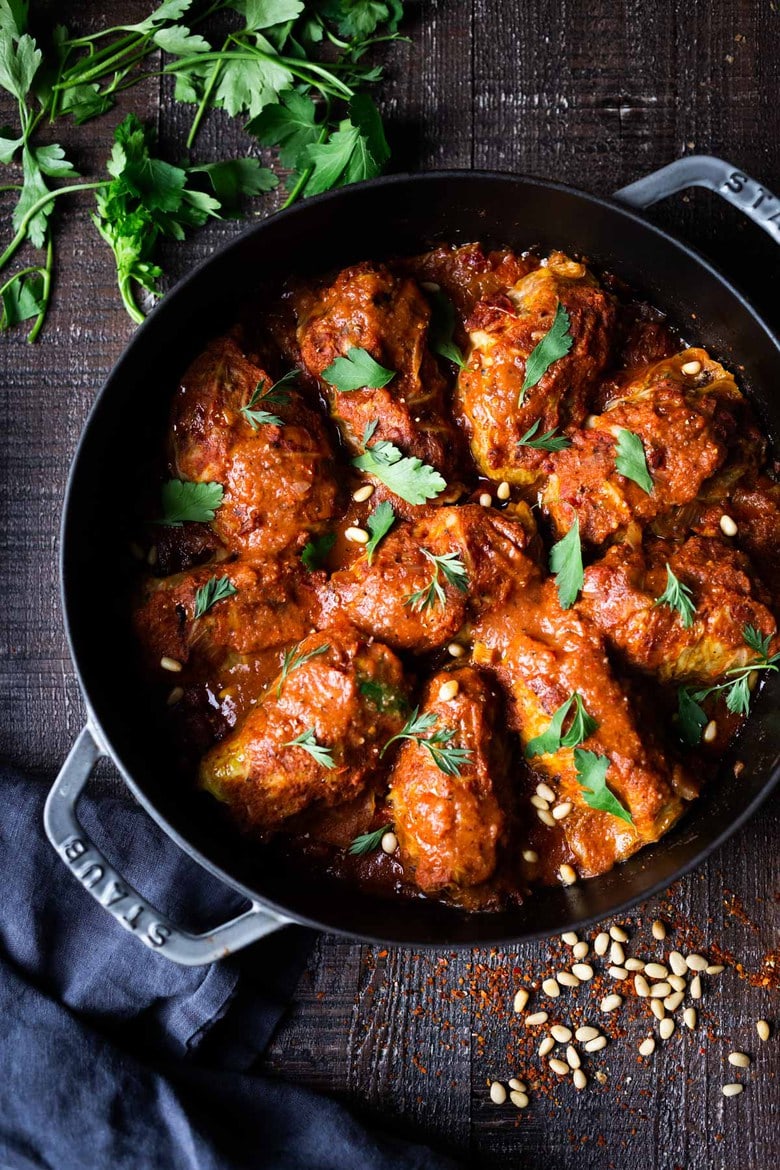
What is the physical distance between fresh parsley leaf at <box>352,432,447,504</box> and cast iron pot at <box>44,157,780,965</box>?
0.73 metres

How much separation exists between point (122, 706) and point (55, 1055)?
1269 mm

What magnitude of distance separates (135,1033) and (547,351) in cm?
277

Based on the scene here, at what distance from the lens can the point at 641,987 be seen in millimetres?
3645

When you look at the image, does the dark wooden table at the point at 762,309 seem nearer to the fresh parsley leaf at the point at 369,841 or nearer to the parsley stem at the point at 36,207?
the parsley stem at the point at 36,207

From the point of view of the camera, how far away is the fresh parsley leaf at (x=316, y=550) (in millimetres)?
3254

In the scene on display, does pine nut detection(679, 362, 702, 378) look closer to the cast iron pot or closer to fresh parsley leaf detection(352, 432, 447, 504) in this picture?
the cast iron pot

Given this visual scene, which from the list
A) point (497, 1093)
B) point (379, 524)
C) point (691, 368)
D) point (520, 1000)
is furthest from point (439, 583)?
point (497, 1093)

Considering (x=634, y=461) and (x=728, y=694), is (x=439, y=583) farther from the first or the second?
(x=728, y=694)

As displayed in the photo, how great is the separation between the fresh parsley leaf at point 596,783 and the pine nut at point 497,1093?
123cm

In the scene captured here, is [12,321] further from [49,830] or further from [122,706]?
[49,830]

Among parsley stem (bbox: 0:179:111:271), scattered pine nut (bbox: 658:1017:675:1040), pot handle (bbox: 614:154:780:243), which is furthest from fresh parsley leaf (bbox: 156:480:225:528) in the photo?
scattered pine nut (bbox: 658:1017:675:1040)

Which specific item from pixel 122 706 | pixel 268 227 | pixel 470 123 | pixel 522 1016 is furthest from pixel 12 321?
pixel 522 1016

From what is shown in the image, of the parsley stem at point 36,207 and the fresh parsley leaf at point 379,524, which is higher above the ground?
the parsley stem at point 36,207

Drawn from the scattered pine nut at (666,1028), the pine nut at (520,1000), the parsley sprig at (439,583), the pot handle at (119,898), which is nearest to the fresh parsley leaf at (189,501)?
the parsley sprig at (439,583)
